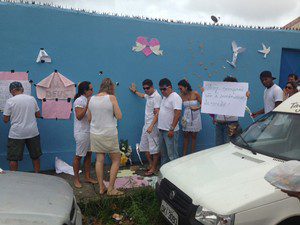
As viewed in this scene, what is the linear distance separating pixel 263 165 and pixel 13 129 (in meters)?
3.82

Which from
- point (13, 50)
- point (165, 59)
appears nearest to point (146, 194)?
point (165, 59)

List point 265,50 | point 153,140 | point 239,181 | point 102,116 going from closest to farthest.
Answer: point 239,181 → point 102,116 → point 153,140 → point 265,50

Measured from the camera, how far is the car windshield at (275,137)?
11.9ft

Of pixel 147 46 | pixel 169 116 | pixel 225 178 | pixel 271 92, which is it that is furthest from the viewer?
pixel 147 46

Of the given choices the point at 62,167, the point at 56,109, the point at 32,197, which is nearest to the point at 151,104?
the point at 56,109

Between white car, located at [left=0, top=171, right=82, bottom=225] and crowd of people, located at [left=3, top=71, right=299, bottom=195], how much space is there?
1387mm

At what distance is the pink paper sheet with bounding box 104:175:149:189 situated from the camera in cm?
543

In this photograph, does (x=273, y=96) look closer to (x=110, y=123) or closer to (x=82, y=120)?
(x=110, y=123)

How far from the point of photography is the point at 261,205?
2.88m

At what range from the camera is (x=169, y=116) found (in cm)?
573

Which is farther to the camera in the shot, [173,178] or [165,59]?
[165,59]

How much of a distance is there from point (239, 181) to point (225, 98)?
100 inches

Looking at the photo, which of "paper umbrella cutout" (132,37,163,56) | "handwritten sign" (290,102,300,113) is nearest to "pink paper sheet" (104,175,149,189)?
"paper umbrella cutout" (132,37,163,56)

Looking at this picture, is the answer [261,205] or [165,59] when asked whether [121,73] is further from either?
[261,205]
